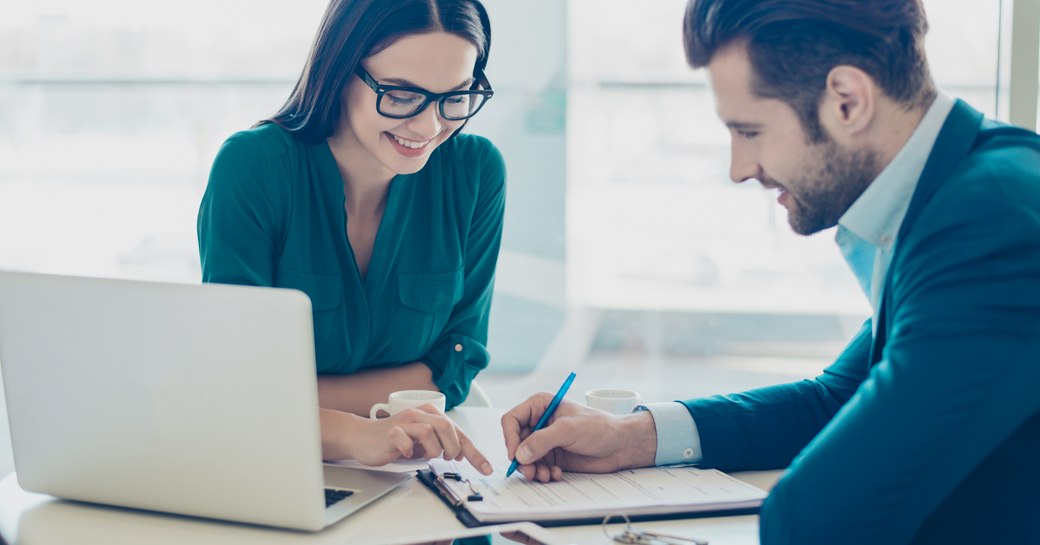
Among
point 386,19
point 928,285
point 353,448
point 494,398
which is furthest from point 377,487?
point 494,398

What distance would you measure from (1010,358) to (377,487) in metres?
0.75

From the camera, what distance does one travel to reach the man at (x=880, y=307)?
953 millimetres

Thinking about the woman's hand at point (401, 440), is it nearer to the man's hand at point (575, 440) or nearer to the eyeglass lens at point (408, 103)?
the man's hand at point (575, 440)

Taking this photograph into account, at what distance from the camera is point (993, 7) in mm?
3854

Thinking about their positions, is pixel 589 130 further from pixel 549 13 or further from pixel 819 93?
pixel 819 93

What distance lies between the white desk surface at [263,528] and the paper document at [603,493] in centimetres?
2

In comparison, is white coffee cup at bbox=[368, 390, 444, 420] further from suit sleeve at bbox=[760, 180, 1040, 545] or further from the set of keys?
suit sleeve at bbox=[760, 180, 1040, 545]

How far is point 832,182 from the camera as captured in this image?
1178 millimetres

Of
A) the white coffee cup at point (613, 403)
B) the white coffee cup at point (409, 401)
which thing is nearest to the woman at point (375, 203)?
the white coffee cup at point (409, 401)

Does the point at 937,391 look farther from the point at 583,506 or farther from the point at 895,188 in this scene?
the point at 583,506

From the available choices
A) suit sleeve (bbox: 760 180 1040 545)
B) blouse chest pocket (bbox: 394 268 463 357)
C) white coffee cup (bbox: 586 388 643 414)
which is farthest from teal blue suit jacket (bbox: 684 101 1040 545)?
blouse chest pocket (bbox: 394 268 463 357)

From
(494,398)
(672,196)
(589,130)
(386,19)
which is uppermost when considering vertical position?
(386,19)

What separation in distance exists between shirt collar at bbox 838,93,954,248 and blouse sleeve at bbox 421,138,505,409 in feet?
2.94

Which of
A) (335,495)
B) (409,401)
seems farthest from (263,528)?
(409,401)
